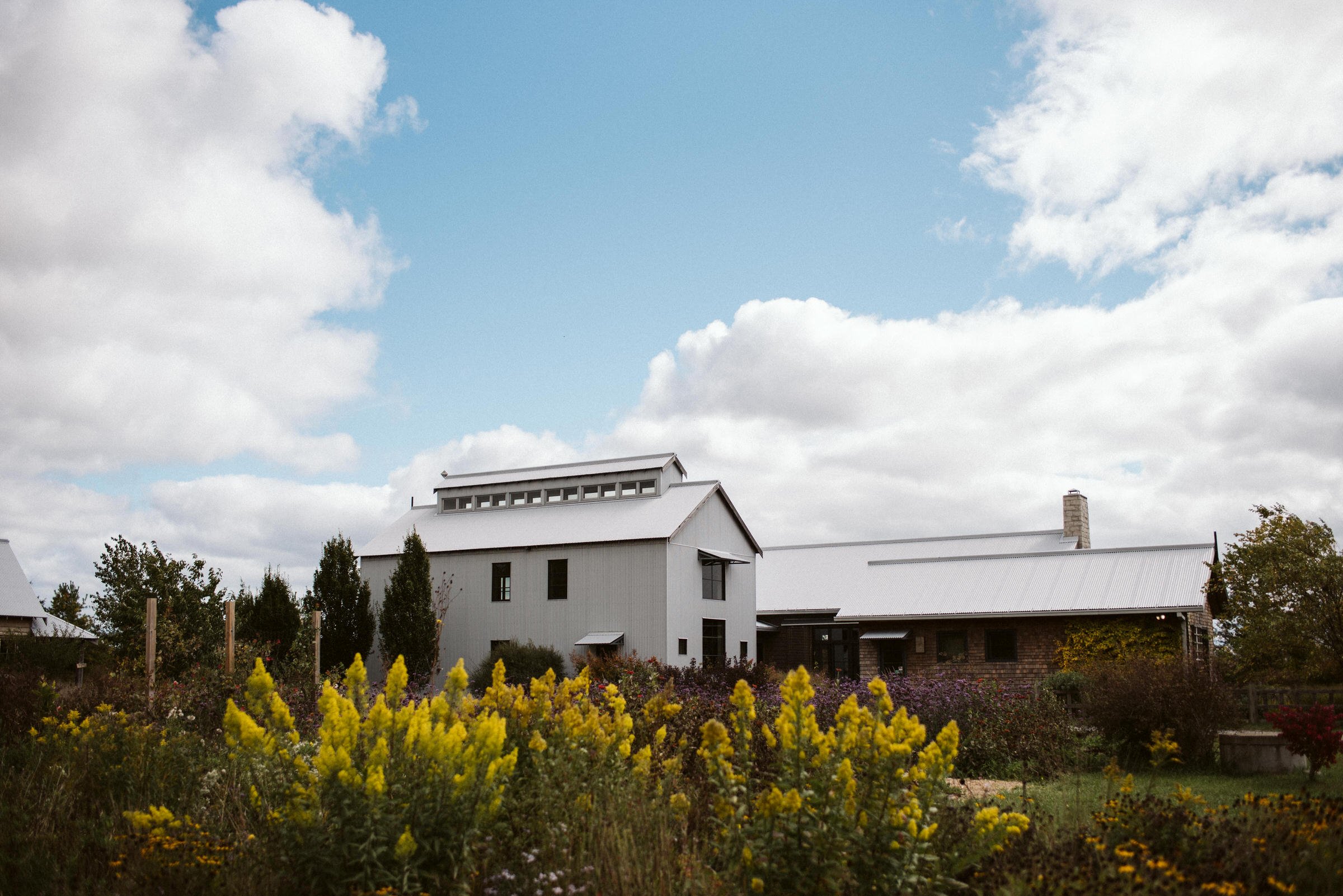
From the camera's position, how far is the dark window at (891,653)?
2900 cm

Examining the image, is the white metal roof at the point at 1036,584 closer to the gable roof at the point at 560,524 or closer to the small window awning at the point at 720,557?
the small window awning at the point at 720,557

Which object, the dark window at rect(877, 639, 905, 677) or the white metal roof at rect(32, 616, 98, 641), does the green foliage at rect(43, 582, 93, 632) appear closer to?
the white metal roof at rect(32, 616, 98, 641)

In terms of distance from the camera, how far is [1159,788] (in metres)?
11.0

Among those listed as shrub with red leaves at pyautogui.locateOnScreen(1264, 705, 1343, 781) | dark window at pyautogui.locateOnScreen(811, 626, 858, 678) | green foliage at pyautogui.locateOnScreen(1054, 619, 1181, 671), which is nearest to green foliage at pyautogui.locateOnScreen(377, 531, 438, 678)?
dark window at pyautogui.locateOnScreen(811, 626, 858, 678)

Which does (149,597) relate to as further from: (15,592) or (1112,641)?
(1112,641)

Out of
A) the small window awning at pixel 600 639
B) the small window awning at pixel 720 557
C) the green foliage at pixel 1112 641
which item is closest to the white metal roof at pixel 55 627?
the small window awning at pixel 600 639

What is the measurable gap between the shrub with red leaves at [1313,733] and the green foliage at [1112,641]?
570 inches

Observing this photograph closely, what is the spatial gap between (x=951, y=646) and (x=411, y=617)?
51.9 ft

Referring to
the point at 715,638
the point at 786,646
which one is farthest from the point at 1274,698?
the point at 786,646

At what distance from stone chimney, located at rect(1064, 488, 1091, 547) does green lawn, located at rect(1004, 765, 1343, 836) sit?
77.8 ft

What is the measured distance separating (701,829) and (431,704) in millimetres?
1975

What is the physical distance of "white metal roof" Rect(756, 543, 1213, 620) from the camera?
2608 centimetres

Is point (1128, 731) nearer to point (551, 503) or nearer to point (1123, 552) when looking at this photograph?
point (1123, 552)

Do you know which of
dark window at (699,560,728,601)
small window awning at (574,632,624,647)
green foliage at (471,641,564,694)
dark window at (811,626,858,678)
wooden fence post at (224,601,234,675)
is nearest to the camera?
wooden fence post at (224,601,234,675)
